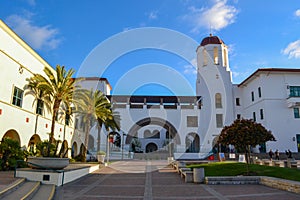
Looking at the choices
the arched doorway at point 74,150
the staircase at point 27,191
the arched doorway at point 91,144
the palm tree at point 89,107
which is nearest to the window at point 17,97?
the palm tree at point 89,107

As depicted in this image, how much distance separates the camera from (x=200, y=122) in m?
43.5

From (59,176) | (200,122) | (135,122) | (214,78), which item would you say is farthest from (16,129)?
(214,78)

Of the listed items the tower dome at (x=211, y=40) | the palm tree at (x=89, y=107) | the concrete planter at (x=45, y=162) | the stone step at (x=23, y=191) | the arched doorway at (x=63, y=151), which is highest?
the tower dome at (x=211, y=40)

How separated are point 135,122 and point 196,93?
43.3 feet

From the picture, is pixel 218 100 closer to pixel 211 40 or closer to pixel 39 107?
pixel 211 40

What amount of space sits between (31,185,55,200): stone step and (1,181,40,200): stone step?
0.58ft

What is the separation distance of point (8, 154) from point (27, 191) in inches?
299

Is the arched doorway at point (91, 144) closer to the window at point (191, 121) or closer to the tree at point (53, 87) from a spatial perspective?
the window at point (191, 121)

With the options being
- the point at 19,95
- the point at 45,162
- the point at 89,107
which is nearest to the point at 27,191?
the point at 45,162

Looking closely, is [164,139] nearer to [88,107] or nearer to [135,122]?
[135,122]

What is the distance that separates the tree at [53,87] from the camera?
64.1 ft

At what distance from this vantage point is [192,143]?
43.9 meters

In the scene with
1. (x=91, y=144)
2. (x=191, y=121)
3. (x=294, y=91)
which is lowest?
(x=91, y=144)

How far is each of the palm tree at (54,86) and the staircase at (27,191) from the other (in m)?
9.67
